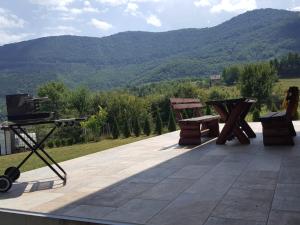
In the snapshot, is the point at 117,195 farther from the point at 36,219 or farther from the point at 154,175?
the point at 154,175

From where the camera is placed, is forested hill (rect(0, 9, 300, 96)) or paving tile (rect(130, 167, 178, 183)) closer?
paving tile (rect(130, 167, 178, 183))

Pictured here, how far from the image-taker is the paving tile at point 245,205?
2.98 meters

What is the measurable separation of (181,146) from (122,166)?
2.24 metres

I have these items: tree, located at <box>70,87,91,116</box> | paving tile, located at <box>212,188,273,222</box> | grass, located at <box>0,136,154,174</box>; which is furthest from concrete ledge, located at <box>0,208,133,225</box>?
tree, located at <box>70,87,91,116</box>

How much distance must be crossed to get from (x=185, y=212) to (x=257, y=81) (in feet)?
133

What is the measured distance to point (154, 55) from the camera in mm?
185375

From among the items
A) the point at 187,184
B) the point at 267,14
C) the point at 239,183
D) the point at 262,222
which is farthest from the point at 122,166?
the point at 267,14

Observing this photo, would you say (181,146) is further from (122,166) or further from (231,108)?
(122,166)

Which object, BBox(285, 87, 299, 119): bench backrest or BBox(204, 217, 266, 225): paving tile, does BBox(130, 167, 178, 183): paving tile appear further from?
BBox(285, 87, 299, 119): bench backrest

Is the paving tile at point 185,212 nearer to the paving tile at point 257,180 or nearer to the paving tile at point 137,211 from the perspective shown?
the paving tile at point 137,211

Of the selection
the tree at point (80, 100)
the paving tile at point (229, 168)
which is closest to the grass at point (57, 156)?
the paving tile at point (229, 168)

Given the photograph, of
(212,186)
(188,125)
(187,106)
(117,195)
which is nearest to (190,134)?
(188,125)

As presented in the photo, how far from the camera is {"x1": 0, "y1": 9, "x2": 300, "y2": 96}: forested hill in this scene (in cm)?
13012

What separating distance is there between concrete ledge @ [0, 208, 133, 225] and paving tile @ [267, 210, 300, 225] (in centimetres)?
122
